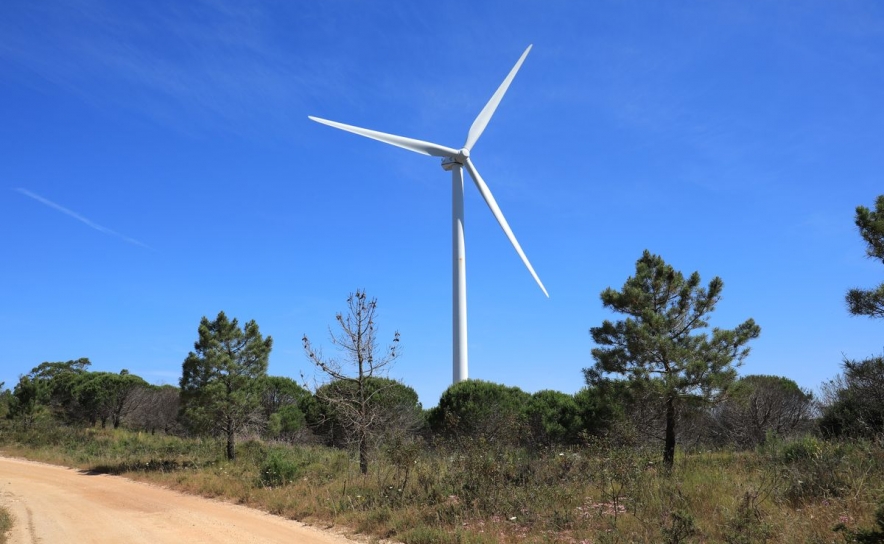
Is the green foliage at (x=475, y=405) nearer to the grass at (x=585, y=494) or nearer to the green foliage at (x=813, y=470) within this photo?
the grass at (x=585, y=494)

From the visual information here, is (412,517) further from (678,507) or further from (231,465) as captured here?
(231,465)

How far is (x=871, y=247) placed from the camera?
12.7 metres

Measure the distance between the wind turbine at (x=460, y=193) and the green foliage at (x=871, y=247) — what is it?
19.5 m

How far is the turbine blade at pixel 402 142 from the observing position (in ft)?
104

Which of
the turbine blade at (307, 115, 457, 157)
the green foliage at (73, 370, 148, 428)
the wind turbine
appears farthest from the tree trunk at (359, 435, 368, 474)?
the green foliage at (73, 370, 148, 428)

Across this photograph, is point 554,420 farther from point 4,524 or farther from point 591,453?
point 4,524

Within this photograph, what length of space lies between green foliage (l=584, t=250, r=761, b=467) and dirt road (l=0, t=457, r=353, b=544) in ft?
31.1

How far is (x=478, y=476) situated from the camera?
1325 cm

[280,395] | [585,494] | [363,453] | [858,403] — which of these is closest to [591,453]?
[585,494]

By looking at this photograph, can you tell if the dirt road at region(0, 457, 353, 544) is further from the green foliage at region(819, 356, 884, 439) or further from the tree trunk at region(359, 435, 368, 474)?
the green foliage at region(819, 356, 884, 439)

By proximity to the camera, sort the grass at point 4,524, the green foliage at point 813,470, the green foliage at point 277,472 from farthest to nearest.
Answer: the green foliage at point 277,472
the grass at point 4,524
the green foliage at point 813,470

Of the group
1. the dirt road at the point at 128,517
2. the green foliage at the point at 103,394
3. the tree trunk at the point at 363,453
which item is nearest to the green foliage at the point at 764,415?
the tree trunk at the point at 363,453

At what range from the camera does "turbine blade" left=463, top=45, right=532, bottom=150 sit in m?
34.6

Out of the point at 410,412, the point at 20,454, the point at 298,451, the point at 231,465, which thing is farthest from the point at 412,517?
the point at 20,454
